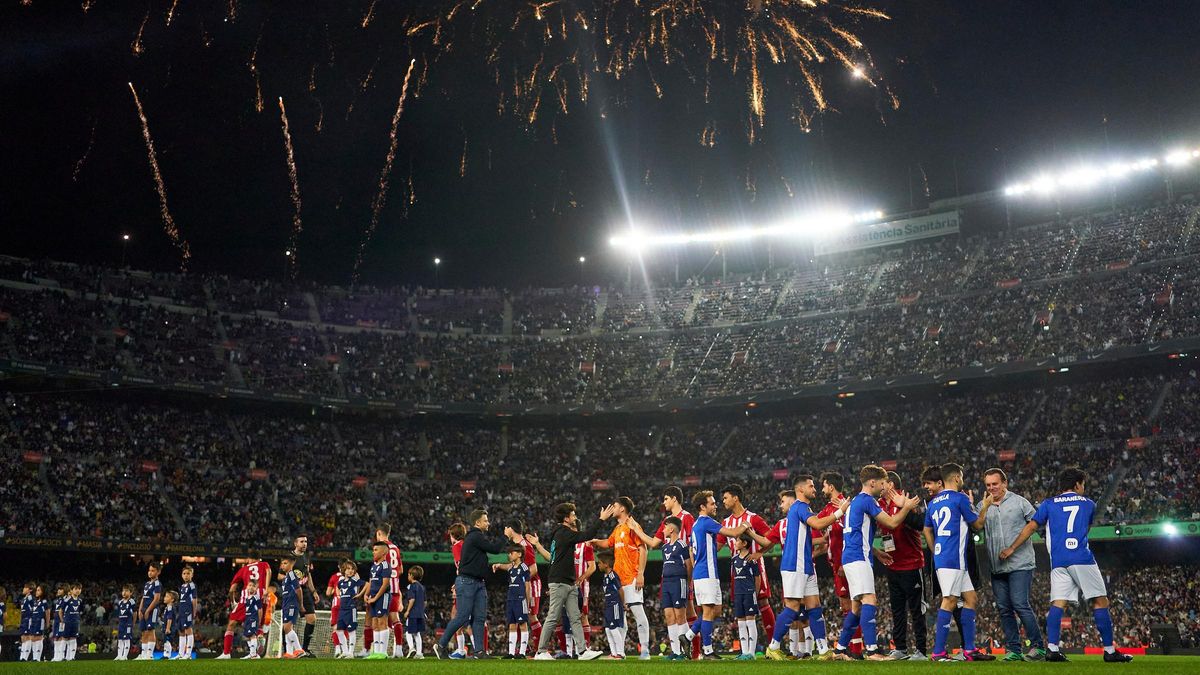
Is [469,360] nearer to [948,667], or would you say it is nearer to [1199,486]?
[1199,486]

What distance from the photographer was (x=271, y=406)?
50.8 m

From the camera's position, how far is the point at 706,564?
13.9 metres

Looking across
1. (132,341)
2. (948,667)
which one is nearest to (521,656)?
(948,667)

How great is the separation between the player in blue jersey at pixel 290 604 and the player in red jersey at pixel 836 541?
1007 cm

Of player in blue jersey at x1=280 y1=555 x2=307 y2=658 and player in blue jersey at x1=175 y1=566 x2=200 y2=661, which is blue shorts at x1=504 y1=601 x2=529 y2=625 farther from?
player in blue jersey at x1=175 y1=566 x2=200 y2=661

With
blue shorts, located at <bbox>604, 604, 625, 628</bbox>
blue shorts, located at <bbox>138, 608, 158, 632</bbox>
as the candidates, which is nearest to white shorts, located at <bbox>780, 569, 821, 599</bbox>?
blue shorts, located at <bbox>604, 604, 625, 628</bbox>

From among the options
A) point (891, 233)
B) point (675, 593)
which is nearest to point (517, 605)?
point (675, 593)

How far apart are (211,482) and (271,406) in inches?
284

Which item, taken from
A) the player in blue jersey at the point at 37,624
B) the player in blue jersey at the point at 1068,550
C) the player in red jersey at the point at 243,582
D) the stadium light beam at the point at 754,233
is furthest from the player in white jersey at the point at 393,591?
the stadium light beam at the point at 754,233

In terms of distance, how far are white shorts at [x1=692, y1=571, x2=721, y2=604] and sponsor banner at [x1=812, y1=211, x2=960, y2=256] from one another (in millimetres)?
48058

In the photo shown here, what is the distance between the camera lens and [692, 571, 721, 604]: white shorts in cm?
1378

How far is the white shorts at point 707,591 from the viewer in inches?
543

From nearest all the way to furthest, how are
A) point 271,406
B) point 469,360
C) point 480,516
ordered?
point 480,516
point 271,406
point 469,360

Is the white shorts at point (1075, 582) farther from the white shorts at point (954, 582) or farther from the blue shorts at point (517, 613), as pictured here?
the blue shorts at point (517, 613)
